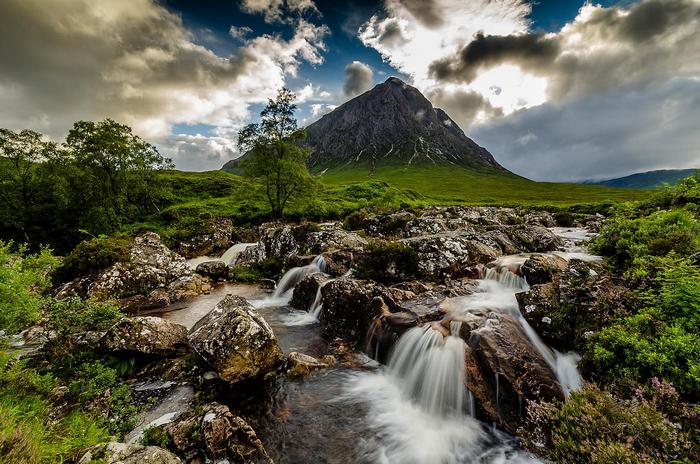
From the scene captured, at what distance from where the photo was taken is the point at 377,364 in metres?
10.8

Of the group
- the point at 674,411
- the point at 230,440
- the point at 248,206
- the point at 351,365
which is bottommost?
the point at 351,365

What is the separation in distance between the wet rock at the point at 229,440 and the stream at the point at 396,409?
0.57 meters

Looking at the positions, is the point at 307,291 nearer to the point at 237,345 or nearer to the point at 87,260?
the point at 237,345

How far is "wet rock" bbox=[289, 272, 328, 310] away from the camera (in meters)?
16.2

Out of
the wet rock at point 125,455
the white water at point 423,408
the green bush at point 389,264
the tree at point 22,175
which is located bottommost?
the white water at point 423,408

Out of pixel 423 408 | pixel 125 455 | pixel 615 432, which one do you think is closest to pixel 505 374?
pixel 423 408

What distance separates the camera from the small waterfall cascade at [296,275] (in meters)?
19.2

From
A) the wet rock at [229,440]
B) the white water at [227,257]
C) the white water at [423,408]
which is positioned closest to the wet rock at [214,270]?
the white water at [227,257]

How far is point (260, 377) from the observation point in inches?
376

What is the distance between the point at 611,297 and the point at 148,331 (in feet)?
51.2

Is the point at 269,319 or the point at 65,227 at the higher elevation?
the point at 65,227

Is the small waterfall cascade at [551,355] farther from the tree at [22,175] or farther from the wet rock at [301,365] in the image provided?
the tree at [22,175]

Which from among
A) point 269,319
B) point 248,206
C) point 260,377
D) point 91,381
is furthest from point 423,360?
point 248,206

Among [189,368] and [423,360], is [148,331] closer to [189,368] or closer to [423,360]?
[189,368]
